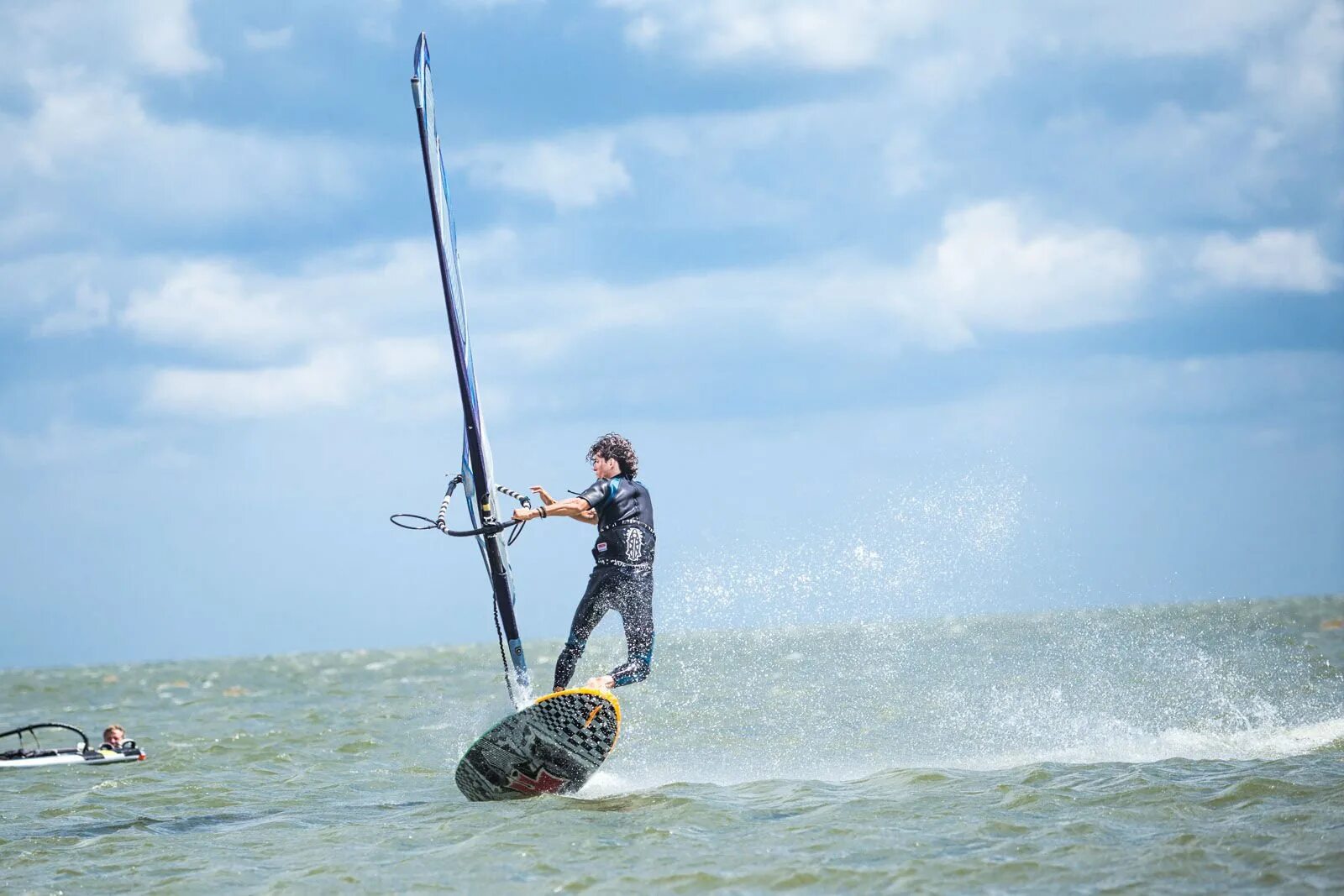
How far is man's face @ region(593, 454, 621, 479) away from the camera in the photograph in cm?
912

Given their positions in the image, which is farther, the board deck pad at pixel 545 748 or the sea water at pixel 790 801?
the board deck pad at pixel 545 748

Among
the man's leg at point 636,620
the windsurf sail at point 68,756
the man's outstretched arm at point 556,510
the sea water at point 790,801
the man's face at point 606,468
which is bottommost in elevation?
the sea water at point 790,801

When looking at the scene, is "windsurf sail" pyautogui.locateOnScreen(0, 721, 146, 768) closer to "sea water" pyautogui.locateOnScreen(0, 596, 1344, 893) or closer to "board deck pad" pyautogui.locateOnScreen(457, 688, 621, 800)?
"sea water" pyautogui.locateOnScreen(0, 596, 1344, 893)

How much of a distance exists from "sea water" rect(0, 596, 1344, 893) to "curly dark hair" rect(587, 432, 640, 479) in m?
2.03

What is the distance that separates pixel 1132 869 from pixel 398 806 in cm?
579

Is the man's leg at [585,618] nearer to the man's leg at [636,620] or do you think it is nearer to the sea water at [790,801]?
the man's leg at [636,620]

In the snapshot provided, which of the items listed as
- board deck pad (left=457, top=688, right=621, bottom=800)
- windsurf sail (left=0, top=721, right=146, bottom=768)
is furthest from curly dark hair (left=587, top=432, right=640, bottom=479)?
windsurf sail (left=0, top=721, right=146, bottom=768)

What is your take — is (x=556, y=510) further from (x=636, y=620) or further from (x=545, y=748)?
(x=545, y=748)

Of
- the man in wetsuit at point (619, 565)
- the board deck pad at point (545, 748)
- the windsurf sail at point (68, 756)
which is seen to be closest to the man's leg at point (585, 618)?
the man in wetsuit at point (619, 565)

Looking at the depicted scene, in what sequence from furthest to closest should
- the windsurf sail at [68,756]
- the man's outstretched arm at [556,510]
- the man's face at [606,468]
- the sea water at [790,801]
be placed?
the windsurf sail at [68,756] < the man's face at [606,468] < the man's outstretched arm at [556,510] < the sea water at [790,801]

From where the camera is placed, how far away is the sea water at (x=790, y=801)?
6.98m

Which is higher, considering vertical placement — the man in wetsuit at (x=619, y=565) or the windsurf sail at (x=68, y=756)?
the man in wetsuit at (x=619, y=565)

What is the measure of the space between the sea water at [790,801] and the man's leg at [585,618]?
610 mm

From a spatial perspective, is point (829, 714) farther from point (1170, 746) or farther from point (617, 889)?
point (617, 889)
